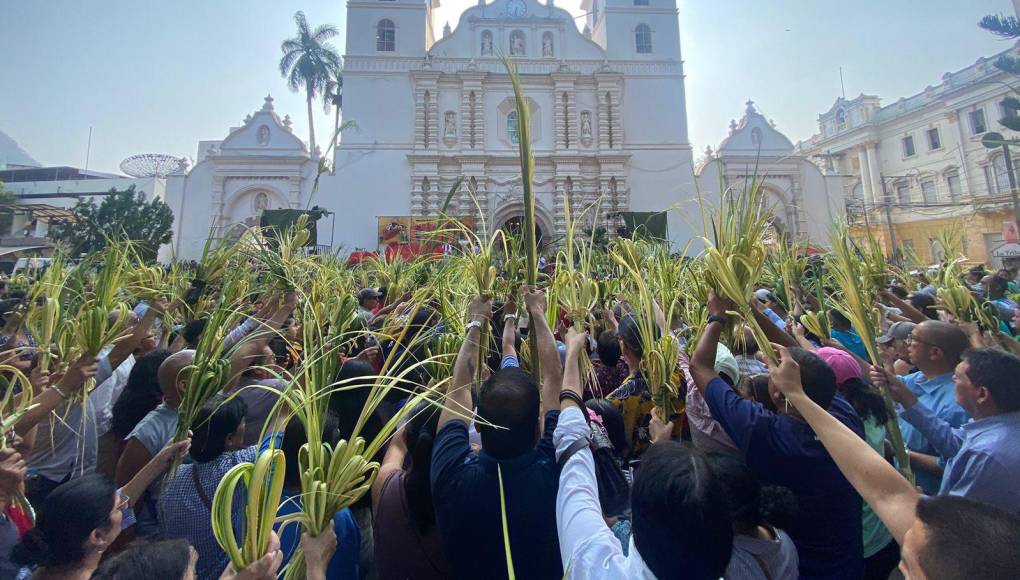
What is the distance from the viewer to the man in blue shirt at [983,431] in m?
1.55

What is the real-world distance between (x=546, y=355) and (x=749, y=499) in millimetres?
889

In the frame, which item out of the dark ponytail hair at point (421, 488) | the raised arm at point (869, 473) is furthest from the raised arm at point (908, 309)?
the dark ponytail hair at point (421, 488)

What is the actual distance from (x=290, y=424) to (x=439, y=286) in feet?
3.99

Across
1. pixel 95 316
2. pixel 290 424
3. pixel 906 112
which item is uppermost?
pixel 906 112

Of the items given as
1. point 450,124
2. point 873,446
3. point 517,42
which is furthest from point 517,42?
point 873,446

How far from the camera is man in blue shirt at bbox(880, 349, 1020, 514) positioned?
1.55 m

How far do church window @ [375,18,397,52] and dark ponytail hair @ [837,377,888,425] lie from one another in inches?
932

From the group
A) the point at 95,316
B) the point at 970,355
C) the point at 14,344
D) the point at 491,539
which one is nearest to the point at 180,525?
the point at 95,316

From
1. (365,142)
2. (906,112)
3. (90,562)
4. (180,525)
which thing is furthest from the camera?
(906,112)

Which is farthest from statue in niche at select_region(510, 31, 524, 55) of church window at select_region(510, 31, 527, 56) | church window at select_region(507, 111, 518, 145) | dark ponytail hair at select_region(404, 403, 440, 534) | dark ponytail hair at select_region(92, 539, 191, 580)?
Answer: dark ponytail hair at select_region(92, 539, 191, 580)

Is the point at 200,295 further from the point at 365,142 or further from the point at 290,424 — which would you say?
the point at 365,142

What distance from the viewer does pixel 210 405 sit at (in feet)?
5.86

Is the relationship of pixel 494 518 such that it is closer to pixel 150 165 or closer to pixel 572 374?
pixel 572 374

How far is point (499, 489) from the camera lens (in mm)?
1361
